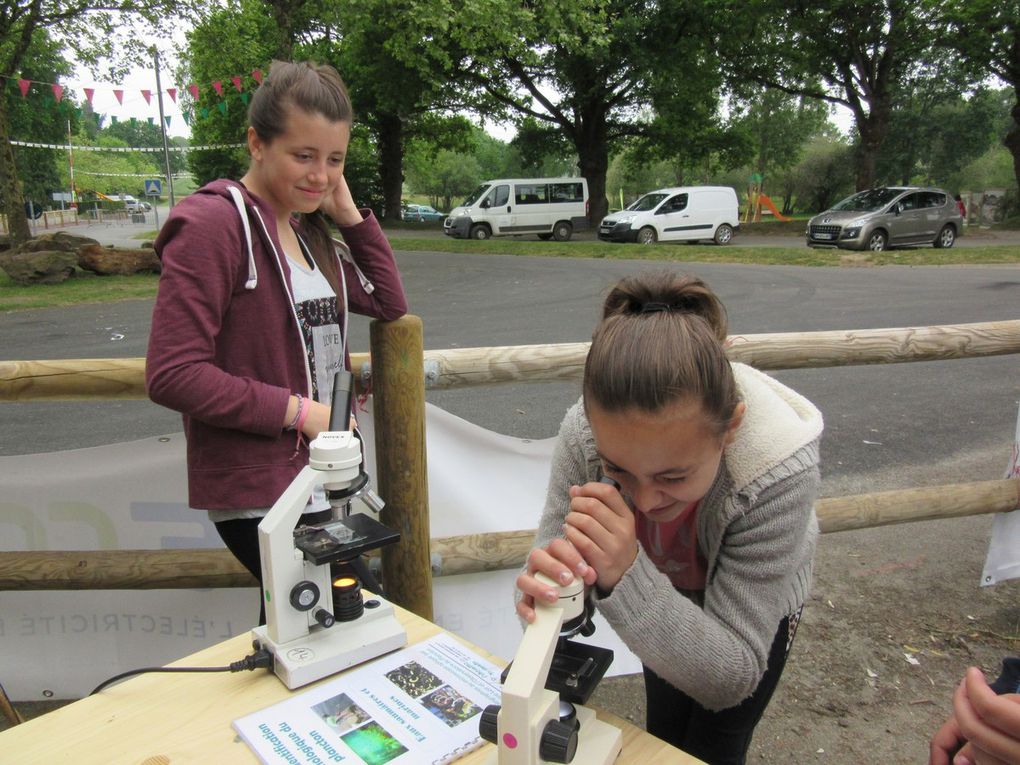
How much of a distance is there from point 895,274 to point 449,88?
1793 centimetres

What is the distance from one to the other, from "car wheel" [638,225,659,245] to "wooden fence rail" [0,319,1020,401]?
16.8m

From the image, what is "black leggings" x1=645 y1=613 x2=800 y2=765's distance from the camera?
61.0 inches

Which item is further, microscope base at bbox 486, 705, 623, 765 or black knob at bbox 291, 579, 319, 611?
black knob at bbox 291, 579, 319, 611

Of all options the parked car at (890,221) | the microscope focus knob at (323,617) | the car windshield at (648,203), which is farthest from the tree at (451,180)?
the microscope focus knob at (323,617)

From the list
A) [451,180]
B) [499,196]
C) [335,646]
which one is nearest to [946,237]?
[499,196]

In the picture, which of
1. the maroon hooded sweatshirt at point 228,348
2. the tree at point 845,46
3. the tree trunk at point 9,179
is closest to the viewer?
the maroon hooded sweatshirt at point 228,348

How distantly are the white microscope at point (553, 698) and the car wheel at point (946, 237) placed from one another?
1914 cm

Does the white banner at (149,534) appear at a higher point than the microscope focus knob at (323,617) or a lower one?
lower

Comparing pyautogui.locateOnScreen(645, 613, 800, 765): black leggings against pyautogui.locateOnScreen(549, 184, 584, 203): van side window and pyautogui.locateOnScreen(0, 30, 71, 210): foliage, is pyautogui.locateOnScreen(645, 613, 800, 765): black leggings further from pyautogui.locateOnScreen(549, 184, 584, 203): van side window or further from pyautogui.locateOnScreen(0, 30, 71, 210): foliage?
pyautogui.locateOnScreen(549, 184, 584, 203): van side window

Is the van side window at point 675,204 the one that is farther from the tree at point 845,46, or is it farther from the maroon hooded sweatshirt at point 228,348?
the maroon hooded sweatshirt at point 228,348

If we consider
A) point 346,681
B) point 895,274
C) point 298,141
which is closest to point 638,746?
point 346,681

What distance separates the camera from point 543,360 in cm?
239

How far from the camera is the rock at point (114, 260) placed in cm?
1359

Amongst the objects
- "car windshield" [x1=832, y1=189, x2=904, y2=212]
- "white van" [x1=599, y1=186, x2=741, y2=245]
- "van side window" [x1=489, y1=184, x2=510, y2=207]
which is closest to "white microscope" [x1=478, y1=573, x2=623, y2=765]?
"car windshield" [x1=832, y1=189, x2=904, y2=212]
